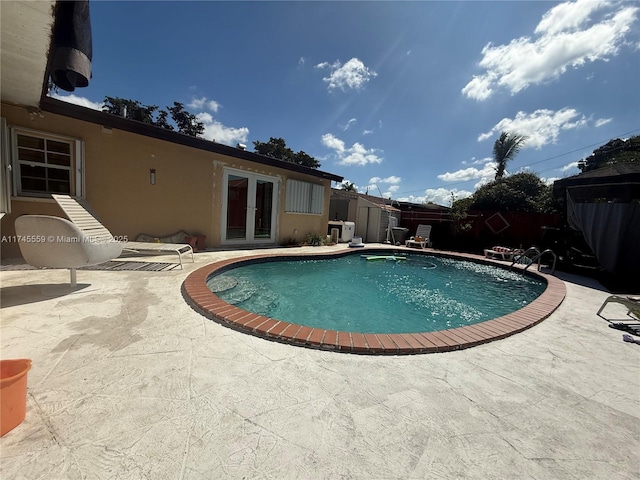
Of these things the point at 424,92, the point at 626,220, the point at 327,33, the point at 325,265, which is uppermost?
the point at 327,33

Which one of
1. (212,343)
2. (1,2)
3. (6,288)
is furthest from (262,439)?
(6,288)

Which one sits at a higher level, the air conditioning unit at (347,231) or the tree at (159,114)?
the tree at (159,114)

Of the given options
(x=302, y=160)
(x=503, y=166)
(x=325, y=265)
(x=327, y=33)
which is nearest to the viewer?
(x=325, y=265)

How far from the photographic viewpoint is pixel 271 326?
2506 mm

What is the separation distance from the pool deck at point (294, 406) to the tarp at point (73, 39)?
245cm

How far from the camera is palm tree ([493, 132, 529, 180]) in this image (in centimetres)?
2370

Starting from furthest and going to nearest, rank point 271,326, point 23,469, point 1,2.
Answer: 1. point 271,326
2. point 1,2
3. point 23,469

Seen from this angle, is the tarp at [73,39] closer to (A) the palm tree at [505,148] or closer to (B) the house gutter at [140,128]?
(B) the house gutter at [140,128]

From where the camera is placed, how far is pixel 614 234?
6.19 metres

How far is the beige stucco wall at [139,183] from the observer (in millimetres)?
4840

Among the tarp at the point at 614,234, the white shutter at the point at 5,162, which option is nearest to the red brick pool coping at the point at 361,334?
the white shutter at the point at 5,162

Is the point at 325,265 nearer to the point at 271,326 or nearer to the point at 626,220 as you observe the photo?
the point at 271,326

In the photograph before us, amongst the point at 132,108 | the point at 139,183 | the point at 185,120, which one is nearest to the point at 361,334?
the point at 139,183

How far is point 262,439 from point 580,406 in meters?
2.13
